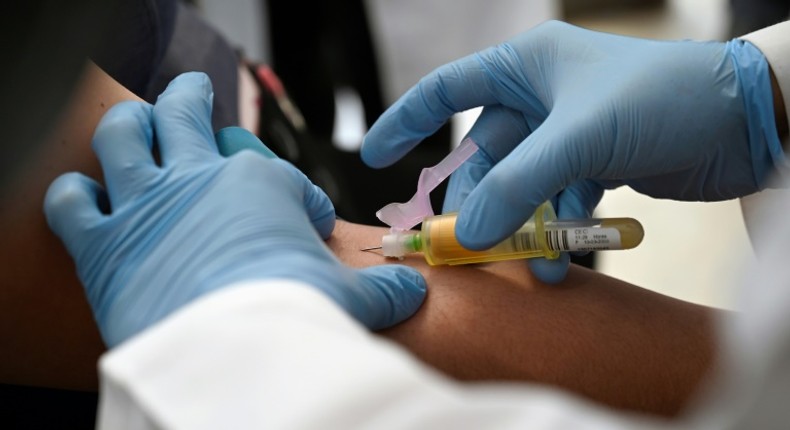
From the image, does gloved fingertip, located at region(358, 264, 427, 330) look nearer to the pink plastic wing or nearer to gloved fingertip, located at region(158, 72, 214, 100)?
the pink plastic wing

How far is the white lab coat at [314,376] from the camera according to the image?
587mm

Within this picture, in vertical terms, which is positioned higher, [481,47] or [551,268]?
[551,268]

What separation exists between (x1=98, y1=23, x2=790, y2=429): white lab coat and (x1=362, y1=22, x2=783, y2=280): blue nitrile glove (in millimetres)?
330

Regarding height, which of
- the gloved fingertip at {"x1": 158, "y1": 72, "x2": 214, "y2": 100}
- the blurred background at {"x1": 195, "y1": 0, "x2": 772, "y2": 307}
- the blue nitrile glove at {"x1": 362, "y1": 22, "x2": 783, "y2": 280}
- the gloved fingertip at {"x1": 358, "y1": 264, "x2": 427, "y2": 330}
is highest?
the gloved fingertip at {"x1": 158, "y1": 72, "x2": 214, "y2": 100}

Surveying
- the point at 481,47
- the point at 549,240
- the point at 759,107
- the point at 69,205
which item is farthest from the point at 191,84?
the point at 481,47

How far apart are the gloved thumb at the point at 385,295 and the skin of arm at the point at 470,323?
0.02 m

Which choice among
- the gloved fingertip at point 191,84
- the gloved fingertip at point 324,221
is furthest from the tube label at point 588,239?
the gloved fingertip at point 191,84

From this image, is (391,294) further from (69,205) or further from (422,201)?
(69,205)

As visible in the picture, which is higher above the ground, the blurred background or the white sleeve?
the white sleeve

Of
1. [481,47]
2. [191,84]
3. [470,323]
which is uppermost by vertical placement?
[191,84]

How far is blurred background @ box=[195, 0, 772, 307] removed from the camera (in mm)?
1926

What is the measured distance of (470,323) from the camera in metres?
0.94

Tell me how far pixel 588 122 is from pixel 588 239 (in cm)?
16

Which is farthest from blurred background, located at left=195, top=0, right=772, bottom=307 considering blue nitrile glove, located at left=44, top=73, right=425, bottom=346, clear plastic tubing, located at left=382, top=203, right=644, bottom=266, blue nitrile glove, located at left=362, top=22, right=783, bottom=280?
blue nitrile glove, located at left=44, top=73, right=425, bottom=346
